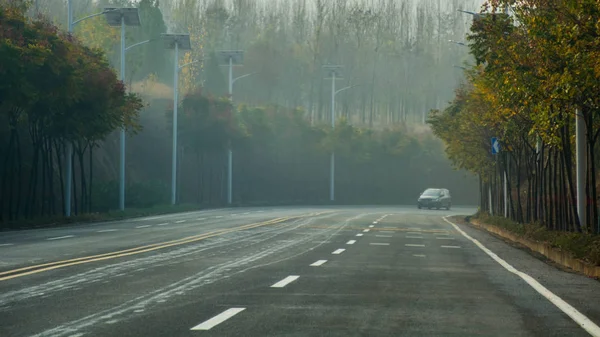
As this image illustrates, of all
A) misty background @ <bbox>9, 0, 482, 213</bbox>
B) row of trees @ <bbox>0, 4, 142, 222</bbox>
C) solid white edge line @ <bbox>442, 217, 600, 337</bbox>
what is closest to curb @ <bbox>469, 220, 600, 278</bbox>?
solid white edge line @ <bbox>442, 217, 600, 337</bbox>

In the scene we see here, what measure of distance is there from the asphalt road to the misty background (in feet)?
173

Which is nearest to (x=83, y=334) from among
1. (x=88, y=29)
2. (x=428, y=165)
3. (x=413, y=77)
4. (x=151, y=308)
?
(x=151, y=308)

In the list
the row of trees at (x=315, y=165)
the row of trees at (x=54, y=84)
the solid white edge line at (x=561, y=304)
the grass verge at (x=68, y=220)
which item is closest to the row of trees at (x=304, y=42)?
the row of trees at (x=315, y=165)

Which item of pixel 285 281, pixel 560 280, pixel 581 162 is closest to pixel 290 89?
pixel 581 162

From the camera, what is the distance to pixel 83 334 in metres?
9.36

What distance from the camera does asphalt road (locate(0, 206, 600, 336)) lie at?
10.2 metres

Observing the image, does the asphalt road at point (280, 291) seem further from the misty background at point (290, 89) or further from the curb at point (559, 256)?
the misty background at point (290, 89)

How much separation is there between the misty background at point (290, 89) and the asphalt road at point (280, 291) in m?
52.6

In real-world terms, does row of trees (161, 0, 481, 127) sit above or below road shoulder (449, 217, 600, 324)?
above

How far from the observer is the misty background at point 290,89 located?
281 ft

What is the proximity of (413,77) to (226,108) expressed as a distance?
57.0m

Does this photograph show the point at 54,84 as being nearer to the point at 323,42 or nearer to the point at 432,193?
the point at 432,193

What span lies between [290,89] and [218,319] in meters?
117

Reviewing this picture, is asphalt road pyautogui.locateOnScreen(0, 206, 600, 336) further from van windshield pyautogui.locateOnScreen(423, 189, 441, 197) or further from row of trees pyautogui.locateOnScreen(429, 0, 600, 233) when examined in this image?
van windshield pyautogui.locateOnScreen(423, 189, 441, 197)
